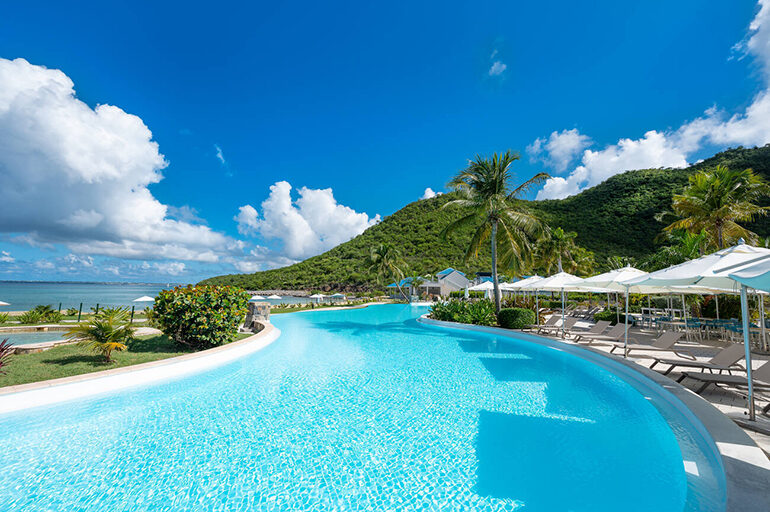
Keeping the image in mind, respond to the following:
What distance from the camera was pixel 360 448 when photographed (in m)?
4.16

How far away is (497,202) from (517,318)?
5374 millimetres

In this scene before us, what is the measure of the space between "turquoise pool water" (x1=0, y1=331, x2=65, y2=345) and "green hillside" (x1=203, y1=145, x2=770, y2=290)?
38.2m

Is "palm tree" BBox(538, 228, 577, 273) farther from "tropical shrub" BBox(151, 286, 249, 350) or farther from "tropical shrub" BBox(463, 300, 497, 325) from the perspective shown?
"tropical shrub" BBox(151, 286, 249, 350)

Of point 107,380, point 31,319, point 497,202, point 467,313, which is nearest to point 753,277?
point 107,380

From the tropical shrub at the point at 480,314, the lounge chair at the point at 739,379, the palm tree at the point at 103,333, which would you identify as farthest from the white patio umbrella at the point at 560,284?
the palm tree at the point at 103,333

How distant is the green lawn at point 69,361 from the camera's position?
6010 millimetres

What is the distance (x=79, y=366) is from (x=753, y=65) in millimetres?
33747

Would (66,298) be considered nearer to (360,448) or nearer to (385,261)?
(385,261)

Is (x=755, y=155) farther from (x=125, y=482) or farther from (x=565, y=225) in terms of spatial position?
(x=125, y=482)

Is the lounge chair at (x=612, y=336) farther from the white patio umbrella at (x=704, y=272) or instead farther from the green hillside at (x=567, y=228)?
the green hillside at (x=567, y=228)

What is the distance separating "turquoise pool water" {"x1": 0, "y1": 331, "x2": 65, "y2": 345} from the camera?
10.9m

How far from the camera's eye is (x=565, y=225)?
51906 mm

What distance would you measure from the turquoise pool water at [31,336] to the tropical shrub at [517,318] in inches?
693

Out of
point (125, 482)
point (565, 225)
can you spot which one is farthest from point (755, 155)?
point (125, 482)
